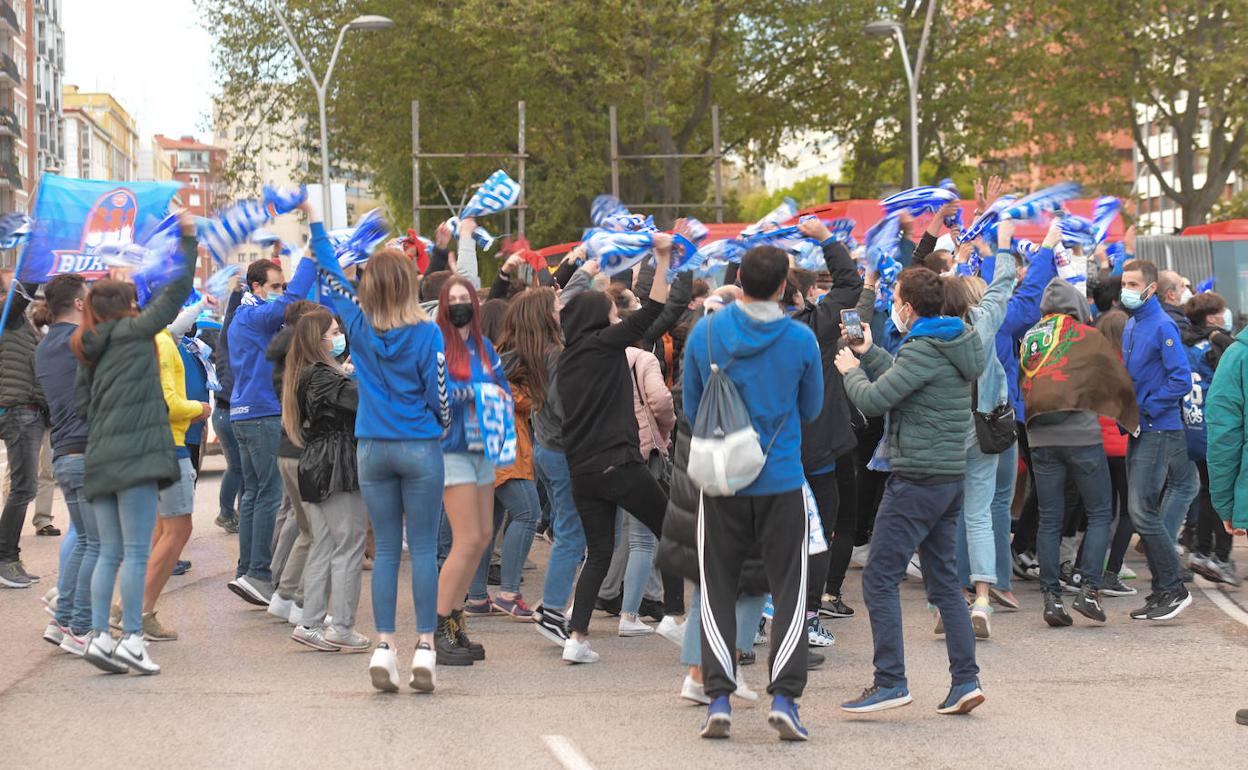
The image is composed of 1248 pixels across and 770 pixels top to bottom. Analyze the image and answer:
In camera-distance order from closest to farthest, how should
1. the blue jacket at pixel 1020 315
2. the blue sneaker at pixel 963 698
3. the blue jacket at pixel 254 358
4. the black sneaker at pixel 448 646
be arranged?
1. the blue sneaker at pixel 963 698
2. the black sneaker at pixel 448 646
3. the blue jacket at pixel 1020 315
4. the blue jacket at pixel 254 358

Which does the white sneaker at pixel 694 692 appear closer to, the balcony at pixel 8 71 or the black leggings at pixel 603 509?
the black leggings at pixel 603 509

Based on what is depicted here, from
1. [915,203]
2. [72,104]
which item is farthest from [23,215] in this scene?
[72,104]

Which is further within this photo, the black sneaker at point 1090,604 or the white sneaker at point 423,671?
the black sneaker at point 1090,604

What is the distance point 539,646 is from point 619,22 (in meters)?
26.0

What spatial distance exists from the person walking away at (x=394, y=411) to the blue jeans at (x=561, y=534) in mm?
1118

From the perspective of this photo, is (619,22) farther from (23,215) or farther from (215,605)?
(215,605)

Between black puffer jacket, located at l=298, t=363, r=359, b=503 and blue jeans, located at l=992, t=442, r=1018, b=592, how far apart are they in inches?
135

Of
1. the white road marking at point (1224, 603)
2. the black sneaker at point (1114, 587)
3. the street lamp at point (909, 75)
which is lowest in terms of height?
the white road marking at point (1224, 603)

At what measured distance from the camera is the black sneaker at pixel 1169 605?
8.91 metres

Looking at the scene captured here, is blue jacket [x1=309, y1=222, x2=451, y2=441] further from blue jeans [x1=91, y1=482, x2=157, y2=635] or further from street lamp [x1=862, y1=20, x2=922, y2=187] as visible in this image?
street lamp [x1=862, y1=20, x2=922, y2=187]

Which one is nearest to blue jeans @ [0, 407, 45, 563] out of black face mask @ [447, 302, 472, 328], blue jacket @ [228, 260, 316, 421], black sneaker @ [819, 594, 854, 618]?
blue jacket @ [228, 260, 316, 421]

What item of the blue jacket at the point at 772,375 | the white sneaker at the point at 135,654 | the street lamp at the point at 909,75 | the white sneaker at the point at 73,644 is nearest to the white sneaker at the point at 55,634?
the white sneaker at the point at 73,644

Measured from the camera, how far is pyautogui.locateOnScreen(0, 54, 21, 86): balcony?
2859 inches

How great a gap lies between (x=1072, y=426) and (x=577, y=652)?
299 cm
